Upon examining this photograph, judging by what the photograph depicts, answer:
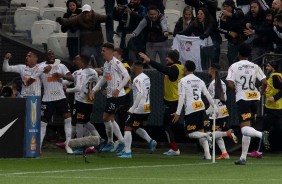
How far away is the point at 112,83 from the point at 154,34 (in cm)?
232

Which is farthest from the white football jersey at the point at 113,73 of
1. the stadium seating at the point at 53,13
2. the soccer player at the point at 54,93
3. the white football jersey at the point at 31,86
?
the stadium seating at the point at 53,13

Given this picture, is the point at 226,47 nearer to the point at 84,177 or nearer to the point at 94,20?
the point at 94,20

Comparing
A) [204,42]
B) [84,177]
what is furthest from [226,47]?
[84,177]

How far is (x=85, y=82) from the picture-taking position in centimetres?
2341

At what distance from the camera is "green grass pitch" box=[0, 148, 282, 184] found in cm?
1538

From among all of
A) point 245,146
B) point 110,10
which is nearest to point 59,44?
point 110,10

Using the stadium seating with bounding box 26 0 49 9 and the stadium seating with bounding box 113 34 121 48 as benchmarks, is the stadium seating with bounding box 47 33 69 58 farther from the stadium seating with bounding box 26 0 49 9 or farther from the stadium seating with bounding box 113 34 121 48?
the stadium seating with bounding box 26 0 49 9

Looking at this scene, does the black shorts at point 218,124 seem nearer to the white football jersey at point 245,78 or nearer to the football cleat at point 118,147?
the football cleat at point 118,147

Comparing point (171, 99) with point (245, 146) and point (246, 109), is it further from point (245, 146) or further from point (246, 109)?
point (245, 146)

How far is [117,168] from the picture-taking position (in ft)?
60.1

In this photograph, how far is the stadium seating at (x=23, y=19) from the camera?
87.0 ft

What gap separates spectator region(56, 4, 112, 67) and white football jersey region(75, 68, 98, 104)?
4.50 feet

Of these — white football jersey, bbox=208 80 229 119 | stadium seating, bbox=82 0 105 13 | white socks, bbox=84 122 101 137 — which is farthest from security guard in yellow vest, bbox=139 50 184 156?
stadium seating, bbox=82 0 105 13

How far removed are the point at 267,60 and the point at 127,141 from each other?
147 inches
